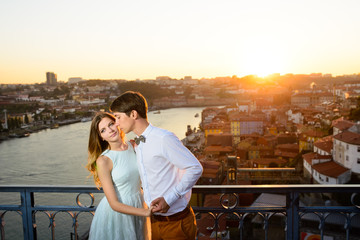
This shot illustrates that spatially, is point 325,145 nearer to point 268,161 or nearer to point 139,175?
point 268,161

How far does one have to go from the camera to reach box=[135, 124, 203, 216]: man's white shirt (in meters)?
0.56

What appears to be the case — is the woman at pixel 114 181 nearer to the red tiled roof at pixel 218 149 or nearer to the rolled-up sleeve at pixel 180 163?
the rolled-up sleeve at pixel 180 163

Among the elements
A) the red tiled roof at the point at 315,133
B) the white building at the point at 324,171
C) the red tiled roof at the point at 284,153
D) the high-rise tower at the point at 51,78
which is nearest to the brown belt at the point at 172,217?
the white building at the point at 324,171

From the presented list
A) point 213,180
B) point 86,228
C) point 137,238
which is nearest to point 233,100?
point 213,180

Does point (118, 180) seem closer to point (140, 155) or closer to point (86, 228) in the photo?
point (140, 155)

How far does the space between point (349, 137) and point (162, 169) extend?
8283mm

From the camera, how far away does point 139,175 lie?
2.15 ft

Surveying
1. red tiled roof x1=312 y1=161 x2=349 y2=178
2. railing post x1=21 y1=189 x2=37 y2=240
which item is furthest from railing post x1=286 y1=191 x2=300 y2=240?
red tiled roof x1=312 y1=161 x2=349 y2=178

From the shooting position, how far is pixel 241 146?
37.9 feet

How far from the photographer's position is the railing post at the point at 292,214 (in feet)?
2.42

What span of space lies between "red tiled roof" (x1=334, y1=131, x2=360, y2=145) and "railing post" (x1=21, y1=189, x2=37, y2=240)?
7972 millimetres

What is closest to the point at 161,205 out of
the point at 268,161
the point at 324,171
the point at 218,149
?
the point at 324,171

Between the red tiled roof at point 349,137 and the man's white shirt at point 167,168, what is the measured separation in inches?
314

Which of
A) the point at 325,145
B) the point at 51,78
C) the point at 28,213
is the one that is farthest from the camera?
the point at 51,78
